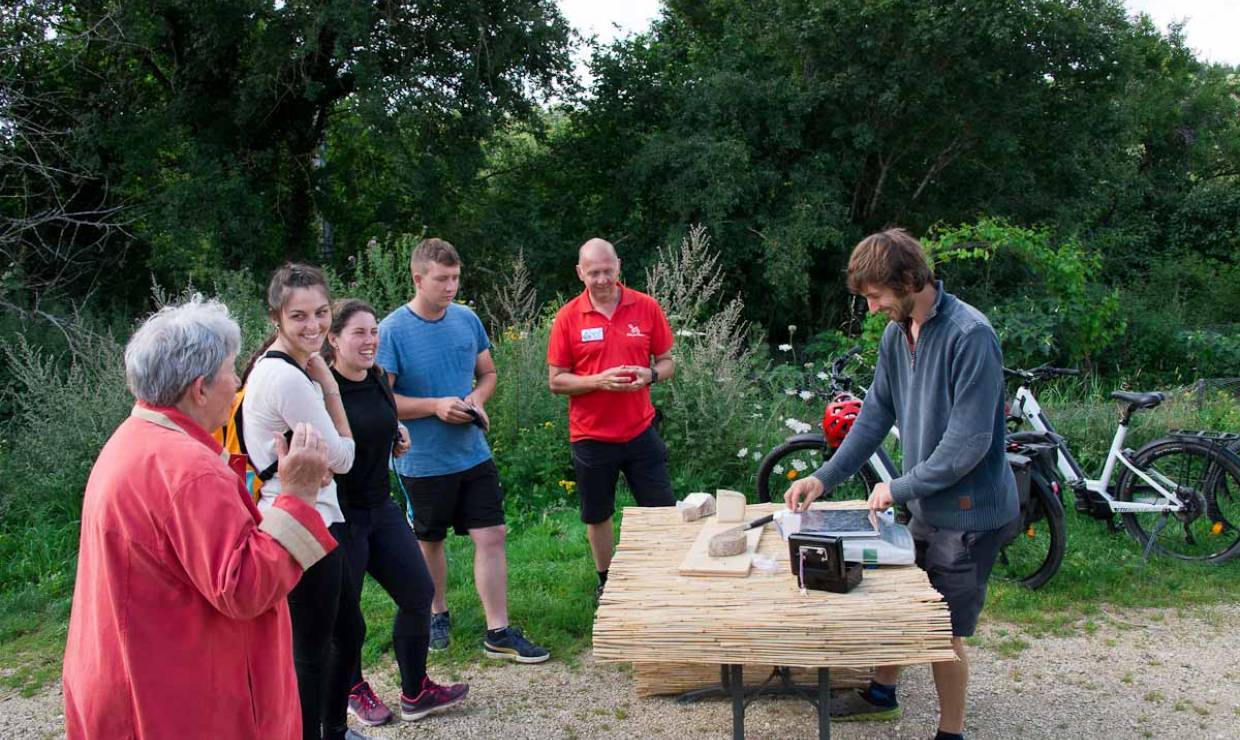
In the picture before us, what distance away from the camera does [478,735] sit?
3.48m

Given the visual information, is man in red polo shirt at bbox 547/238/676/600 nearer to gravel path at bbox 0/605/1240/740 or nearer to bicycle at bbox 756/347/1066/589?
gravel path at bbox 0/605/1240/740

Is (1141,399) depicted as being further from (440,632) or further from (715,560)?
(440,632)

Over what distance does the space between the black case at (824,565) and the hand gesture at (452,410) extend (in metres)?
1.63

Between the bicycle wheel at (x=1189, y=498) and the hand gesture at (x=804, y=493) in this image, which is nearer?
the hand gesture at (x=804, y=493)

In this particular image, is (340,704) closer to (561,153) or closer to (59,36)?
(59,36)

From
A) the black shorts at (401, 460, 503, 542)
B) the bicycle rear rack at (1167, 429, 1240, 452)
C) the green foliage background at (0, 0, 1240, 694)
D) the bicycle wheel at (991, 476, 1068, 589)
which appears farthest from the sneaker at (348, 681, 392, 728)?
the green foliage background at (0, 0, 1240, 694)

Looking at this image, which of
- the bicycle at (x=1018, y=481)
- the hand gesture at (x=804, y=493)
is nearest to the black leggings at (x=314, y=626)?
the hand gesture at (x=804, y=493)

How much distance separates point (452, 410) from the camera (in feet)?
12.2

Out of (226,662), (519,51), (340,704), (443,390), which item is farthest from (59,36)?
(226,662)

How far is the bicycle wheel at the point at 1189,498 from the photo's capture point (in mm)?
4938

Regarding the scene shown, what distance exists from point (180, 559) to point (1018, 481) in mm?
3792

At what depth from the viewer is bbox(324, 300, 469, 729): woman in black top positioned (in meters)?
3.08

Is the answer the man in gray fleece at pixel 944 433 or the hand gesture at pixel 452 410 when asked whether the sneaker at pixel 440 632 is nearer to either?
the hand gesture at pixel 452 410

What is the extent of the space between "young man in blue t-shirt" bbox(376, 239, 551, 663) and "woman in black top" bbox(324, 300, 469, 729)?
44 cm
